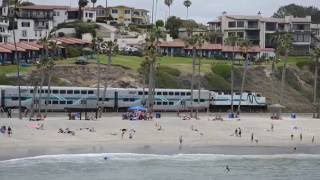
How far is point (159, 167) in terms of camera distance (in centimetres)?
5694

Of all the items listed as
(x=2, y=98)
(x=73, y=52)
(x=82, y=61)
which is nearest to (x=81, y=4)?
(x=73, y=52)

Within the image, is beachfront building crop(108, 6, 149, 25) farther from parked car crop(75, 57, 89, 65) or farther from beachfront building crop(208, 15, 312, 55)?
parked car crop(75, 57, 89, 65)

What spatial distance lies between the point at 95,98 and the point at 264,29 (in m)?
84.8

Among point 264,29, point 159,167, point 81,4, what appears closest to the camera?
point 159,167

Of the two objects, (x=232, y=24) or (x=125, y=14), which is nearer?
(x=232, y=24)

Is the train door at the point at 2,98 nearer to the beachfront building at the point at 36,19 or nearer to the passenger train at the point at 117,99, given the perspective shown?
the passenger train at the point at 117,99

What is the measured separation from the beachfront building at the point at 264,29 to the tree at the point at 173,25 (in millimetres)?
9570

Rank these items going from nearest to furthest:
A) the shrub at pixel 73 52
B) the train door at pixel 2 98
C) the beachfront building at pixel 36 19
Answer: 1. the train door at pixel 2 98
2. the shrub at pixel 73 52
3. the beachfront building at pixel 36 19

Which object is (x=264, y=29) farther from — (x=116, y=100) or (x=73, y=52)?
(x=116, y=100)

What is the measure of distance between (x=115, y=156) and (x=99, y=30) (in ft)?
308

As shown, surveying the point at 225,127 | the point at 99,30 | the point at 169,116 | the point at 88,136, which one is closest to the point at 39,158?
the point at 88,136

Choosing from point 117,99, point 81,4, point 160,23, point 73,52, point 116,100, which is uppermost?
point 81,4

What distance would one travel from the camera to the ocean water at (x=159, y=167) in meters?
52.0

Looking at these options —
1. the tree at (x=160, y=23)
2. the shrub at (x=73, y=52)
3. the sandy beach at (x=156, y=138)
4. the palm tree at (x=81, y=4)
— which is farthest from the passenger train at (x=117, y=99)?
the tree at (x=160, y=23)
